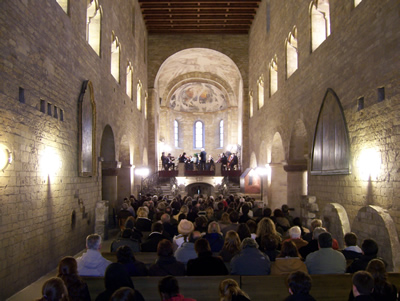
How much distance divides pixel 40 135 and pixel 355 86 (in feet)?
22.6

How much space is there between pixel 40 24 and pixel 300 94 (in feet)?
28.8

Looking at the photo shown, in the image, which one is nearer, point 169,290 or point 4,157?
point 169,290

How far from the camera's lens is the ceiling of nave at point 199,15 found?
2145cm

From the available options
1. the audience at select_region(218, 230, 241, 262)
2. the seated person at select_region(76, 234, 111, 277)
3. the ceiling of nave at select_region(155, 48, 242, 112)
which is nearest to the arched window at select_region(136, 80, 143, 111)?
the ceiling of nave at select_region(155, 48, 242, 112)

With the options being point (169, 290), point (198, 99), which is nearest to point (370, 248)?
point (169, 290)

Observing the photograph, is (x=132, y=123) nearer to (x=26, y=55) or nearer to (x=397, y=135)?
(x=26, y=55)

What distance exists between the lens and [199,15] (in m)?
22.9

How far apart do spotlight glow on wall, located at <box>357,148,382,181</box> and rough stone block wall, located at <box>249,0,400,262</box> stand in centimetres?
11

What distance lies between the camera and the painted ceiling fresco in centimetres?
3575

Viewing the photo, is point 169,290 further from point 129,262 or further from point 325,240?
point 325,240

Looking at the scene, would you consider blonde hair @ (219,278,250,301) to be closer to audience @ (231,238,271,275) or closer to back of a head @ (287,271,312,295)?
back of a head @ (287,271,312,295)

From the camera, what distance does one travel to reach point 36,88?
749 centimetres

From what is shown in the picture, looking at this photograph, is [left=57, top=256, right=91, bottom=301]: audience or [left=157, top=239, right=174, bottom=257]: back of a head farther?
[left=157, top=239, right=174, bottom=257]: back of a head

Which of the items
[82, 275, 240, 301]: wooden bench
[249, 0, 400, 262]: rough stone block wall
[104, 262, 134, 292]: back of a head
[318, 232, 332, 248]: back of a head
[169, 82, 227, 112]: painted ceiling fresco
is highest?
[169, 82, 227, 112]: painted ceiling fresco
